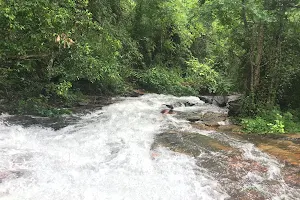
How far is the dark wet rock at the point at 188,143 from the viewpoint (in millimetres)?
6812

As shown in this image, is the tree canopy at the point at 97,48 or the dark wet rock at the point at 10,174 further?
the tree canopy at the point at 97,48

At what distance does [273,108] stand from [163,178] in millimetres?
6037

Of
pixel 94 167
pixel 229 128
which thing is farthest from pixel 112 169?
pixel 229 128

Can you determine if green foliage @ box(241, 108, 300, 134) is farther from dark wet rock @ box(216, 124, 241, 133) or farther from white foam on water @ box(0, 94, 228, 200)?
white foam on water @ box(0, 94, 228, 200)

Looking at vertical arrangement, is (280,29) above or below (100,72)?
above

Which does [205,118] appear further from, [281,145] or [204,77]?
[204,77]

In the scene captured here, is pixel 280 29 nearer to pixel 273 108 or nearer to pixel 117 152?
pixel 273 108

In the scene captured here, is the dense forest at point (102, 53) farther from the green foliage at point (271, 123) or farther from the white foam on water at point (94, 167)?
the white foam on water at point (94, 167)

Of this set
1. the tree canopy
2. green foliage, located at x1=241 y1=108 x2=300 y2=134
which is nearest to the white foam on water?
the tree canopy

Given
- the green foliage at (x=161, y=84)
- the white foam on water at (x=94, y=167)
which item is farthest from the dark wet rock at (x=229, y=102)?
the white foam on water at (x=94, y=167)

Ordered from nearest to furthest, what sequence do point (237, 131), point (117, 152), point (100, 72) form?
point (117, 152), point (237, 131), point (100, 72)

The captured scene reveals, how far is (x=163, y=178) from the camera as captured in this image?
521 centimetres

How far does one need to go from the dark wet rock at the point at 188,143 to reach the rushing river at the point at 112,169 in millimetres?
182

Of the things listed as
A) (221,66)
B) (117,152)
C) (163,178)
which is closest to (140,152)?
(117,152)
